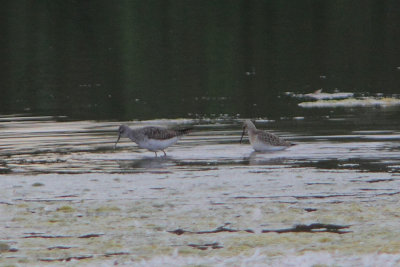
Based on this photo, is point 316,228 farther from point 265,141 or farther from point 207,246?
point 265,141

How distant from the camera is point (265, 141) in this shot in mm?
20594

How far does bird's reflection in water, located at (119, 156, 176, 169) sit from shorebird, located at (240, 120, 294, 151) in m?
1.94

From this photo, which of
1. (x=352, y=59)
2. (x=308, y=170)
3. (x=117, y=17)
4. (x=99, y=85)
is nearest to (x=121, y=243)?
(x=308, y=170)

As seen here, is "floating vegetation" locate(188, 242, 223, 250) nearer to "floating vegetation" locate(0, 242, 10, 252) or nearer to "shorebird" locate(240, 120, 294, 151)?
"floating vegetation" locate(0, 242, 10, 252)

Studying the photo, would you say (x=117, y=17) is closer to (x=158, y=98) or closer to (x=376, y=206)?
(x=158, y=98)

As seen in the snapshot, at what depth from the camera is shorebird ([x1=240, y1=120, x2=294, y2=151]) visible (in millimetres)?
20344

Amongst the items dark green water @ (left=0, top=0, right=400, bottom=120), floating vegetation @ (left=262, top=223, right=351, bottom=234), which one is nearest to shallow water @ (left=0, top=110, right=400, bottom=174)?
dark green water @ (left=0, top=0, right=400, bottom=120)

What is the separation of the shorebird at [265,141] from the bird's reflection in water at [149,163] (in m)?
1.94

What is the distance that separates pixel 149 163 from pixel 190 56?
31227 millimetres

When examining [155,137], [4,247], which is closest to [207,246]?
[4,247]

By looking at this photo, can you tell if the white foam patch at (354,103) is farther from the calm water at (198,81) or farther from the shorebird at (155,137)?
the shorebird at (155,137)

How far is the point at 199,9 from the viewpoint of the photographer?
272ft

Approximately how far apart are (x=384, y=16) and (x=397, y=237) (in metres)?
58.8

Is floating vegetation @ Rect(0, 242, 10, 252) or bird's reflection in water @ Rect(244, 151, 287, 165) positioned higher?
bird's reflection in water @ Rect(244, 151, 287, 165)
